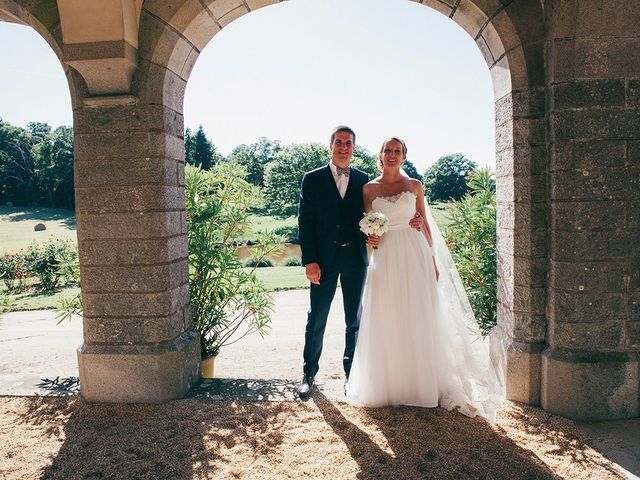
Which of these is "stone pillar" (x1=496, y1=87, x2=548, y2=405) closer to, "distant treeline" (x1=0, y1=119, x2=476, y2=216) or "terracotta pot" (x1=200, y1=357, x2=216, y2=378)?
"terracotta pot" (x1=200, y1=357, x2=216, y2=378)

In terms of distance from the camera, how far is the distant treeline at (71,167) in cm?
2869

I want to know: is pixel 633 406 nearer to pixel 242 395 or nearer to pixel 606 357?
pixel 606 357

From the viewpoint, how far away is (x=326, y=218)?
3.31 meters

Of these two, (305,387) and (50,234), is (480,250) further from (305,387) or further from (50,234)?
(50,234)

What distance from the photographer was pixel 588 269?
288 centimetres

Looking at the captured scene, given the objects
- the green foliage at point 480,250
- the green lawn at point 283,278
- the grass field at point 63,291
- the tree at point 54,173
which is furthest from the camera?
the tree at point 54,173

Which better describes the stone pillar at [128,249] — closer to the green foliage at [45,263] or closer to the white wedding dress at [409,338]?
the white wedding dress at [409,338]

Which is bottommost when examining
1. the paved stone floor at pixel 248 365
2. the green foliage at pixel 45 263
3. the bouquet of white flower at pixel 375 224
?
the paved stone floor at pixel 248 365

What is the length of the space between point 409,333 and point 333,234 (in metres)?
0.92

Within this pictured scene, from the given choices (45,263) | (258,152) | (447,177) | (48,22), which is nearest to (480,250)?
(48,22)

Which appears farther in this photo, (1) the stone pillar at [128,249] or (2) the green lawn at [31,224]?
(2) the green lawn at [31,224]

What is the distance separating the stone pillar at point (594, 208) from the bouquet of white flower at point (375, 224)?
114cm

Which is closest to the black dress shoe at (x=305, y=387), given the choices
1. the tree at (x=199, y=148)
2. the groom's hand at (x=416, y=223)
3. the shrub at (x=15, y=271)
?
the groom's hand at (x=416, y=223)

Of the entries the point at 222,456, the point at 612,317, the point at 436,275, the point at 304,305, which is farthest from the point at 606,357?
the point at 304,305
